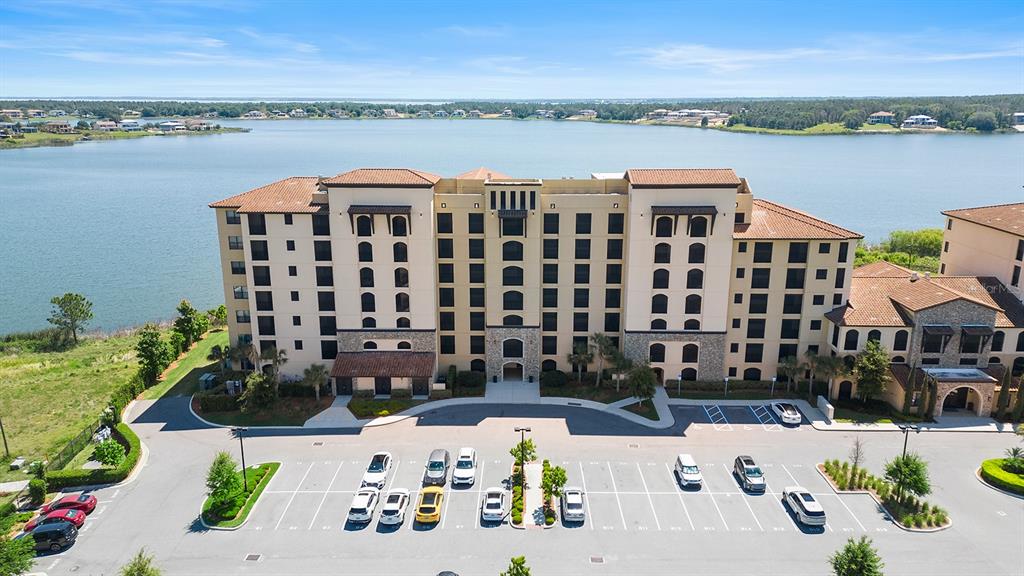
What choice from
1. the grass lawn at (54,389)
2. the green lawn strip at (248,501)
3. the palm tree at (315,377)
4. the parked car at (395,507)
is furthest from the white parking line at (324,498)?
the grass lawn at (54,389)

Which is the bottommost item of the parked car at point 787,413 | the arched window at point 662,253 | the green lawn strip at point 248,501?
the green lawn strip at point 248,501

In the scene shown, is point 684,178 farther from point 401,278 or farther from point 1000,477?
point 1000,477

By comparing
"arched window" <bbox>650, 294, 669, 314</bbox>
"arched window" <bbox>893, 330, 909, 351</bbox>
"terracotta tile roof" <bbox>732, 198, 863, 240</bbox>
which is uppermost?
"terracotta tile roof" <bbox>732, 198, 863, 240</bbox>

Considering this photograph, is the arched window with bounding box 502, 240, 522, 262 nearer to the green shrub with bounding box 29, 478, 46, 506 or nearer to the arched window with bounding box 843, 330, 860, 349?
the arched window with bounding box 843, 330, 860, 349

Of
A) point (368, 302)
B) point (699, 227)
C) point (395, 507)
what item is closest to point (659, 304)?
point (699, 227)

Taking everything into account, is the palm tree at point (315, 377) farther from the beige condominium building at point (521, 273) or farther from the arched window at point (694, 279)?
the arched window at point (694, 279)

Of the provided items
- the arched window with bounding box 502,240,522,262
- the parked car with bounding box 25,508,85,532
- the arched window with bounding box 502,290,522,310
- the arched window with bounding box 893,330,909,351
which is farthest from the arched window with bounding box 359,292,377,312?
the arched window with bounding box 893,330,909,351
